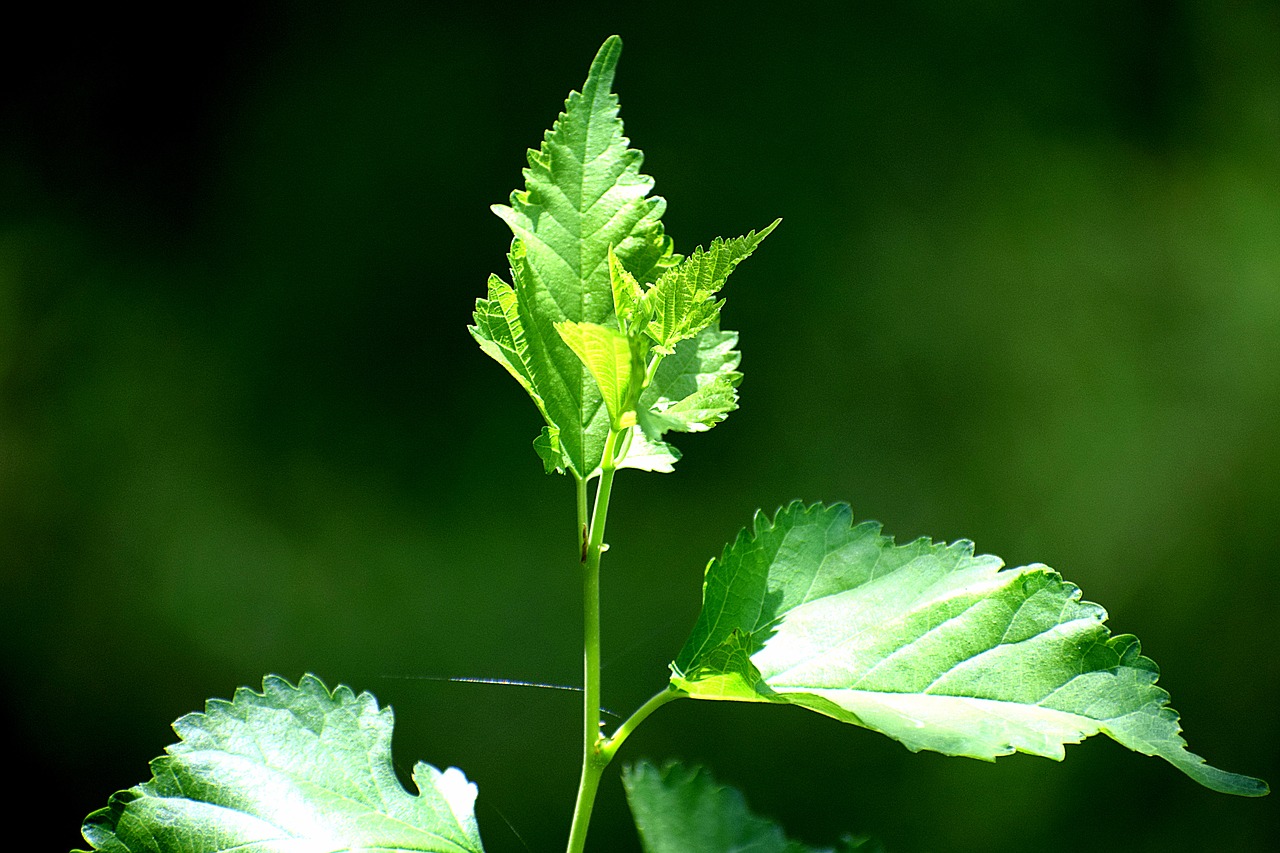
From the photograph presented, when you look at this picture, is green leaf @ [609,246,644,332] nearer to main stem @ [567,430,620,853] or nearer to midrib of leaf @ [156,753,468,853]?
main stem @ [567,430,620,853]

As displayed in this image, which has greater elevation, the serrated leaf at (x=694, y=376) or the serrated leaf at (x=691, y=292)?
the serrated leaf at (x=691, y=292)

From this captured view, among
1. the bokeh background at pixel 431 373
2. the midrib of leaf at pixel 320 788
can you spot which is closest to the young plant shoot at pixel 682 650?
the midrib of leaf at pixel 320 788

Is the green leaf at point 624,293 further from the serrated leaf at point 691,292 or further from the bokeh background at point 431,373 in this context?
the bokeh background at point 431,373

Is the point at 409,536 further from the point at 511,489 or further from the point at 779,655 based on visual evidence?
the point at 779,655

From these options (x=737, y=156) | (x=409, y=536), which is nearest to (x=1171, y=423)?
(x=737, y=156)

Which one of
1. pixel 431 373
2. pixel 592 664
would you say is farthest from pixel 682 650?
pixel 431 373

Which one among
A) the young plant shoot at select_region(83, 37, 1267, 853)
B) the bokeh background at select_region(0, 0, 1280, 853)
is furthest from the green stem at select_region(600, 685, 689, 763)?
the bokeh background at select_region(0, 0, 1280, 853)

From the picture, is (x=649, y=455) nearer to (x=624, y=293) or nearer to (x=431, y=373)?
(x=624, y=293)
